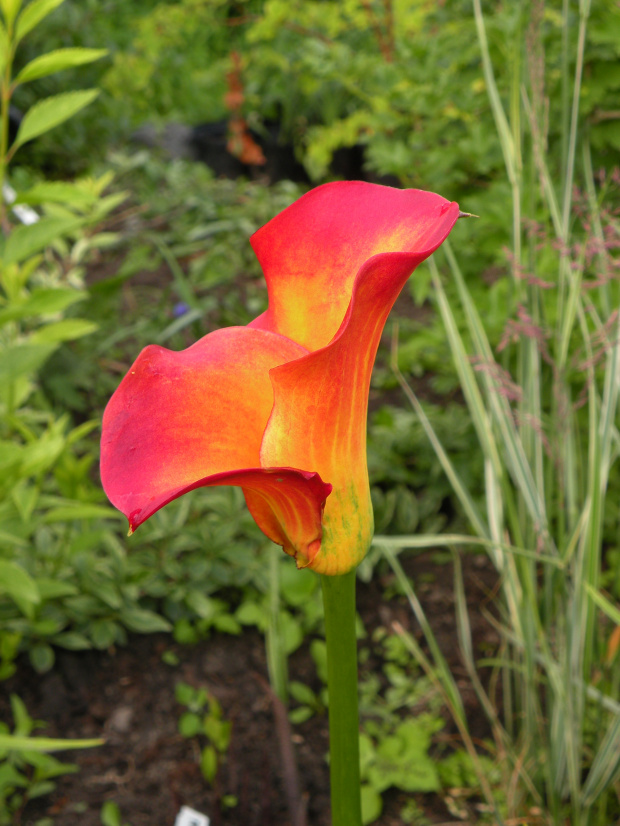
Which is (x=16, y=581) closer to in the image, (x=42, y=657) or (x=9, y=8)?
(x=42, y=657)

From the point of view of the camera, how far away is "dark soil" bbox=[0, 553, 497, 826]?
3.34 ft

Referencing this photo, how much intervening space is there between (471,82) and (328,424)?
117cm

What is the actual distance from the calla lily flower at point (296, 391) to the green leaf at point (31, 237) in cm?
49

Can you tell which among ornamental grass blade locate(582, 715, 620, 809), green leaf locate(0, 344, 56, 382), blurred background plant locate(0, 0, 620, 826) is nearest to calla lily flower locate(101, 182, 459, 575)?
blurred background plant locate(0, 0, 620, 826)

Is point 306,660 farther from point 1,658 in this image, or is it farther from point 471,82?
point 471,82

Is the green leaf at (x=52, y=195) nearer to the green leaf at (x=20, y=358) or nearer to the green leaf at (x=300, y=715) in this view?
the green leaf at (x=20, y=358)

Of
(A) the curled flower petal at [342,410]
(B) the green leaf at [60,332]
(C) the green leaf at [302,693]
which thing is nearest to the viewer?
(A) the curled flower petal at [342,410]

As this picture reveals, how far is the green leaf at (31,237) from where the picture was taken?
0.80 metres

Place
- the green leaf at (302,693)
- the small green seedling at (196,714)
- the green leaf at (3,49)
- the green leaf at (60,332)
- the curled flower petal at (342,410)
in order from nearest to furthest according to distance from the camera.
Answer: the curled flower petal at (342,410), the green leaf at (3,49), the green leaf at (60,332), the small green seedling at (196,714), the green leaf at (302,693)

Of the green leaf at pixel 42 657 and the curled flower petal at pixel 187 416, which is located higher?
the curled flower petal at pixel 187 416

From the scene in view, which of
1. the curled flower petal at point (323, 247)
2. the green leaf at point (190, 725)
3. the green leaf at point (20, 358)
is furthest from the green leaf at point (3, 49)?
the green leaf at point (190, 725)

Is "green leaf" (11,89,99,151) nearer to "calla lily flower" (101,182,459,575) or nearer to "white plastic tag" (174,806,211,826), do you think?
"calla lily flower" (101,182,459,575)

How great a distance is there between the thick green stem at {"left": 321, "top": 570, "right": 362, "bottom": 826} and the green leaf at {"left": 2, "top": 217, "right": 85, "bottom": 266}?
23.1 inches

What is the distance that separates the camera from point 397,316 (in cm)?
238
